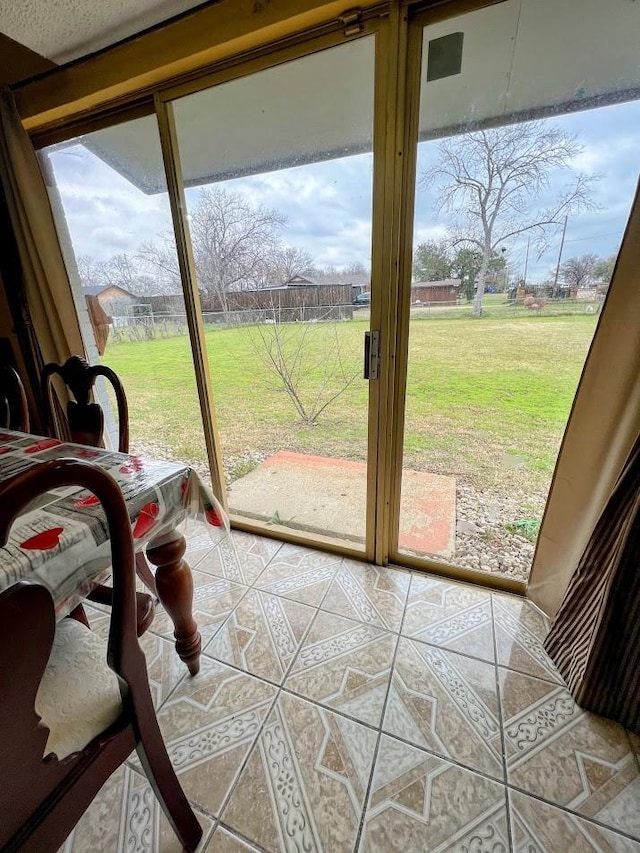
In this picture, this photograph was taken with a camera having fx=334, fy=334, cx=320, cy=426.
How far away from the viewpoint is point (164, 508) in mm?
859

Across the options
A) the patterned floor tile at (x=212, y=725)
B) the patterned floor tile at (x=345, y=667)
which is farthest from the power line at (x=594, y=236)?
the patterned floor tile at (x=212, y=725)

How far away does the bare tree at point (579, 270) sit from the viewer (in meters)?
1.08

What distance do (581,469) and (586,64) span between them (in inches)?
48.6

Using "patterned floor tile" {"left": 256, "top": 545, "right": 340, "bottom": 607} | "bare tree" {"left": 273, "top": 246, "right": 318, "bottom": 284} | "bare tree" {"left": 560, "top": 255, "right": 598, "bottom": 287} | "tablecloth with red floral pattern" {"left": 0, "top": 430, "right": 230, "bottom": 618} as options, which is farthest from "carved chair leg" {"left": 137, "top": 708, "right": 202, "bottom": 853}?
"bare tree" {"left": 560, "top": 255, "right": 598, "bottom": 287}

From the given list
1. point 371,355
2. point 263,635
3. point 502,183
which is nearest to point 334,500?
point 263,635

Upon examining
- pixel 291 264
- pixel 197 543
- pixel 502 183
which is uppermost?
pixel 502 183

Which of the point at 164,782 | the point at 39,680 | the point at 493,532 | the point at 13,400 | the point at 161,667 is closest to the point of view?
the point at 39,680

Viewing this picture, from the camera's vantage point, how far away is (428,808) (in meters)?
0.84

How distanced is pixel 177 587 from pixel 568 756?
121 cm

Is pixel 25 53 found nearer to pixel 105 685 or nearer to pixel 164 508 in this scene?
pixel 164 508

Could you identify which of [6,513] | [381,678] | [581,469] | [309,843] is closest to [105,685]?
[6,513]

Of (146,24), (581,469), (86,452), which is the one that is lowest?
(581,469)

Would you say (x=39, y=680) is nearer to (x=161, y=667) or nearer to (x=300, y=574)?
(x=161, y=667)

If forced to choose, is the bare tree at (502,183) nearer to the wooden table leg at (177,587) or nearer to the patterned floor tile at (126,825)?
the wooden table leg at (177,587)
